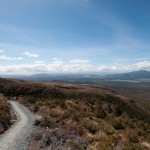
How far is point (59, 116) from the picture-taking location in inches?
1243

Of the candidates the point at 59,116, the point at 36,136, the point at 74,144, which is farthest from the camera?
the point at 59,116

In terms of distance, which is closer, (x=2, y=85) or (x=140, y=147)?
(x=140, y=147)

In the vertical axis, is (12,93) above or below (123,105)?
above

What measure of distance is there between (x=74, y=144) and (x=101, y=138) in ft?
12.6

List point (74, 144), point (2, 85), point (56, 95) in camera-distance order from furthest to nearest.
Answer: point (2, 85) → point (56, 95) → point (74, 144)

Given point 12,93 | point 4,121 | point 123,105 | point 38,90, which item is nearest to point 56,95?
point 38,90

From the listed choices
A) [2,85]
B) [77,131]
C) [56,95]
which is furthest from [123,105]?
[77,131]

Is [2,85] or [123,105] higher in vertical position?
[2,85]

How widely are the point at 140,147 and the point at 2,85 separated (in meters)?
58.5

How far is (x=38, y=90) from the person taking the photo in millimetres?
65000

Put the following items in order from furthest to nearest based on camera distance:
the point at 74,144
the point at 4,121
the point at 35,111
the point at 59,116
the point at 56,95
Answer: the point at 56,95 → the point at 35,111 → the point at 59,116 → the point at 4,121 → the point at 74,144

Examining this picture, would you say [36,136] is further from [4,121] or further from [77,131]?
[4,121]

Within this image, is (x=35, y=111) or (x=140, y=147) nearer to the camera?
(x=140, y=147)

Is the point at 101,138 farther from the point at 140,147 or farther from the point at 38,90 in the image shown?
the point at 38,90
